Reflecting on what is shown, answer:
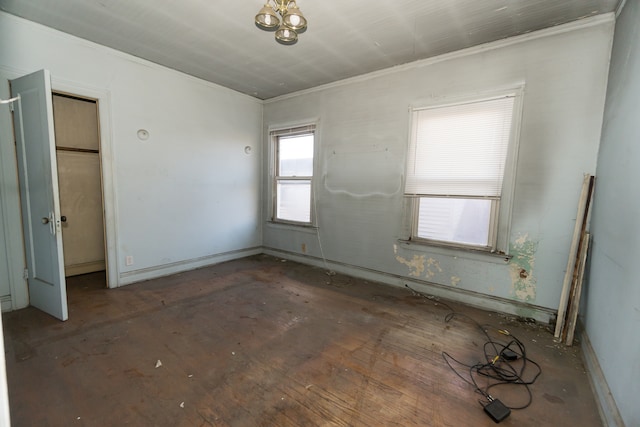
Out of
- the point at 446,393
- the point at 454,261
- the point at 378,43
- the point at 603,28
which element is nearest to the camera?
the point at 446,393

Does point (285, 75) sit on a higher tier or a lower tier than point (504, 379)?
higher

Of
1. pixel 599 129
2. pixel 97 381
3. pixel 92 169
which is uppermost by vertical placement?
pixel 599 129

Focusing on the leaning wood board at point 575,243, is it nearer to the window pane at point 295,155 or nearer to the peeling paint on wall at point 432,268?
the peeling paint on wall at point 432,268

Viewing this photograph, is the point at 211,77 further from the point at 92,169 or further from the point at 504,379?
the point at 504,379

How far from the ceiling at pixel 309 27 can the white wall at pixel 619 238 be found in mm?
707

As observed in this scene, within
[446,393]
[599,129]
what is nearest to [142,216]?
[446,393]

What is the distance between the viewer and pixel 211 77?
397 centimetres

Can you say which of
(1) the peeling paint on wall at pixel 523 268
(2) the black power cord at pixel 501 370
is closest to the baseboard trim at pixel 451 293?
(1) the peeling paint on wall at pixel 523 268

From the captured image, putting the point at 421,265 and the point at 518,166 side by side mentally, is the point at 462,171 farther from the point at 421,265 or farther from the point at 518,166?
the point at 421,265

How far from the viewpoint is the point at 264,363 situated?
2.09m

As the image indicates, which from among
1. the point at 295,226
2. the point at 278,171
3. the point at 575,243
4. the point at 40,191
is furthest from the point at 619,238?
the point at 40,191

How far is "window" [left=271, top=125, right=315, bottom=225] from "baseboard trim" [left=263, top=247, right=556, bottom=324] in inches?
33.4

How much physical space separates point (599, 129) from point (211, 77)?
4533mm

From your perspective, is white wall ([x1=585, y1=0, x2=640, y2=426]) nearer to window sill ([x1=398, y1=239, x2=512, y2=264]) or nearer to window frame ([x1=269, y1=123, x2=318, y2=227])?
window sill ([x1=398, y1=239, x2=512, y2=264])
